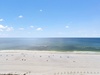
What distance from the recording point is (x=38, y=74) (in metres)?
21.1

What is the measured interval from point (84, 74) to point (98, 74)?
2.43 meters

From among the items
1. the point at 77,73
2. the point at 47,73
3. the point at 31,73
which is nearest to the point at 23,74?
the point at 31,73

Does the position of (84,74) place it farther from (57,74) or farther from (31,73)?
(31,73)

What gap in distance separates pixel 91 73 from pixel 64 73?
15.8ft

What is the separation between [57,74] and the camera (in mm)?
20812

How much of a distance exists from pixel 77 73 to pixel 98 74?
3560mm

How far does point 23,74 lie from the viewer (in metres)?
20.6

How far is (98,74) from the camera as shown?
821 inches

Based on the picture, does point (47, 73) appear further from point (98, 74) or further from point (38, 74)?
point (98, 74)

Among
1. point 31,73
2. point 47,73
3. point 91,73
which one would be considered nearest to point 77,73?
point 91,73

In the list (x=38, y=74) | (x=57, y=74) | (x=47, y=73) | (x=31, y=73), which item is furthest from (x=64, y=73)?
(x=31, y=73)

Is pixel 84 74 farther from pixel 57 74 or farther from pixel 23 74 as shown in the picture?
pixel 23 74

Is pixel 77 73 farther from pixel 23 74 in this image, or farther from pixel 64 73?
pixel 23 74

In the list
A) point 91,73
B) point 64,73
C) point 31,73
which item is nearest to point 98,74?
point 91,73
